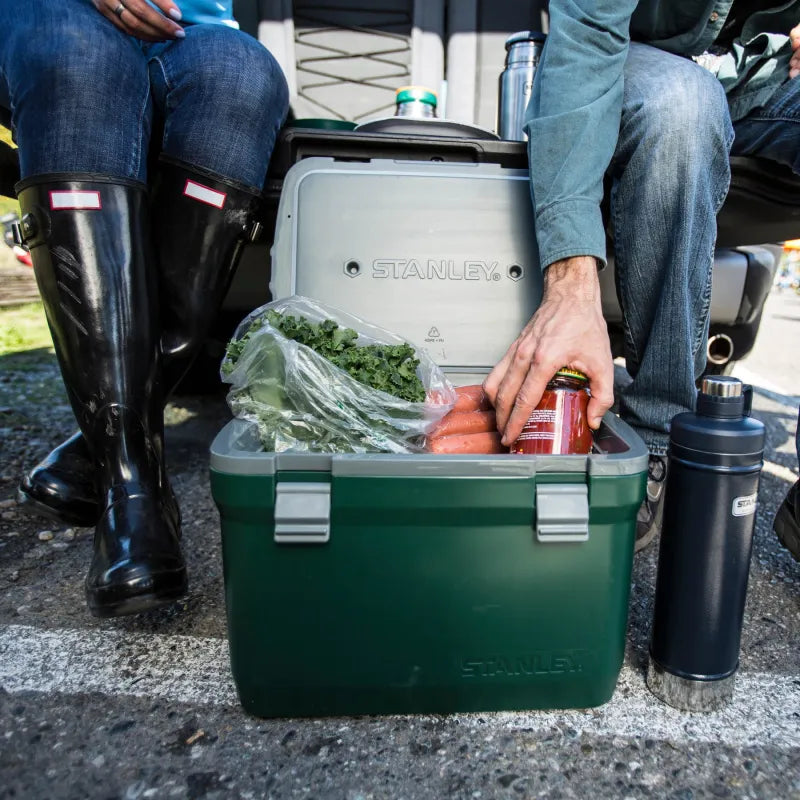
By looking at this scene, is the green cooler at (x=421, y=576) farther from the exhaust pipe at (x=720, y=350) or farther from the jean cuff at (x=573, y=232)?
the exhaust pipe at (x=720, y=350)

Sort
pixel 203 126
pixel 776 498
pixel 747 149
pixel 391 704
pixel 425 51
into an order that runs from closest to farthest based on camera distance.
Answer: pixel 391 704
pixel 203 126
pixel 747 149
pixel 776 498
pixel 425 51

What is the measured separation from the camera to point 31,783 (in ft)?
2.35

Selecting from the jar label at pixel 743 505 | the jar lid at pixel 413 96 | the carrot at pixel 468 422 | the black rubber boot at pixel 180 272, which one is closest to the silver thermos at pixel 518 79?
the jar lid at pixel 413 96

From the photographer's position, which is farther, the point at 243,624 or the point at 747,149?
the point at 747,149

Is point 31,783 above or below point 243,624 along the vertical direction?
below

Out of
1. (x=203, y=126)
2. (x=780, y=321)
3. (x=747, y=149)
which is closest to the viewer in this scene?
(x=203, y=126)

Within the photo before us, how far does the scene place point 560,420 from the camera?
2.89 feet

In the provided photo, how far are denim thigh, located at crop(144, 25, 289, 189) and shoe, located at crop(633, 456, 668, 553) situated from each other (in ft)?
2.89

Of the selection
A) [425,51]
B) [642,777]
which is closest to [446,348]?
[642,777]

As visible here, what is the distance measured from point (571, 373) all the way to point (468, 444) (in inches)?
7.3

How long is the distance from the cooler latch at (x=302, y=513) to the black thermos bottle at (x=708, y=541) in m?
0.45

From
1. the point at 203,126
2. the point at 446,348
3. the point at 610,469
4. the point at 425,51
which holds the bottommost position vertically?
the point at 610,469

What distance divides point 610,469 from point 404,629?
12.5 inches

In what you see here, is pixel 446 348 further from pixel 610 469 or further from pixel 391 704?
pixel 391 704
